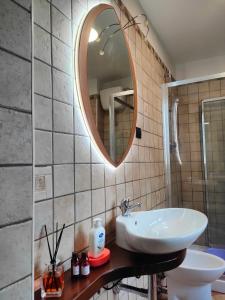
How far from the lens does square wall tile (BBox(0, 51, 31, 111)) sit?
0.42 metres

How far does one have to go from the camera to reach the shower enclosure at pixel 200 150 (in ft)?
8.34

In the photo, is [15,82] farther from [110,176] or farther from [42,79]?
[110,176]

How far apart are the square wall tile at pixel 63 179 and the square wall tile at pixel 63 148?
0.09ft

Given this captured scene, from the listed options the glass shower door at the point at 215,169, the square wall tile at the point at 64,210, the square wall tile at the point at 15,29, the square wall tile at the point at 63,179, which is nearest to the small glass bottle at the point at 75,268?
the square wall tile at the point at 64,210

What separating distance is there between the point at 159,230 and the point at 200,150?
1608 millimetres

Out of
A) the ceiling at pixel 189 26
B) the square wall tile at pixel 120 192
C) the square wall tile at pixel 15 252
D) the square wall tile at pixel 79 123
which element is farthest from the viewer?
the ceiling at pixel 189 26

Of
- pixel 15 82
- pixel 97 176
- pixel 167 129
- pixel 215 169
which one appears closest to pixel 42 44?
pixel 15 82

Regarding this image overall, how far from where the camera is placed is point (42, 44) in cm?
87

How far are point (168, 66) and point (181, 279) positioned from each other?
7.11 feet

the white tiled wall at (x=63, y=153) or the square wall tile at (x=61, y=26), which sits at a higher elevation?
the square wall tile at (x=61, y=26)

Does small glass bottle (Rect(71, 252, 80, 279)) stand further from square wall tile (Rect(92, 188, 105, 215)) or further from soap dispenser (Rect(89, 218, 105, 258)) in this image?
square wall tile (Rect(92, 188, 105, 215))

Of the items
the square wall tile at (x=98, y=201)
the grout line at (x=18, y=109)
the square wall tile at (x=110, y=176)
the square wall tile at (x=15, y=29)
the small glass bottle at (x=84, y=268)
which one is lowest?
the small glass bottle at (x=84, y=268)

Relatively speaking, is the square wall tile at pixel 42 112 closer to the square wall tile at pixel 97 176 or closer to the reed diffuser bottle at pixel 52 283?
the square wall tile at pixel 97 176

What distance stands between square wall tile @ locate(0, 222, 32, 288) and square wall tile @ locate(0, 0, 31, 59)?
341 millimetres
